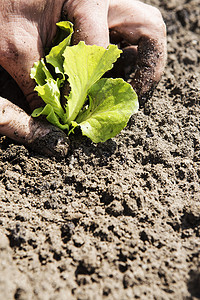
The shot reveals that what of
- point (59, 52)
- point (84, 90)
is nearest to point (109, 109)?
point (84, 90)

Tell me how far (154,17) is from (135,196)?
143cm

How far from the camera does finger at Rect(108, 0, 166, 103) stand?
2164 mm

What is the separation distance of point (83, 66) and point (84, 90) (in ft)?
0.55

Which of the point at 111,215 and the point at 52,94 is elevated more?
the point at 52,94

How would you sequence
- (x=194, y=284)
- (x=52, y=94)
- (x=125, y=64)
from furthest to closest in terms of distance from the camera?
(x=125, y=64)
(x=52, y=94)
(x=194, y=284)

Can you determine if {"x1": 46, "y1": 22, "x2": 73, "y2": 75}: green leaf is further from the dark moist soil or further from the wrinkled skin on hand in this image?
the dark moist soil

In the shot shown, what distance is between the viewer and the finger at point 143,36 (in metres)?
2.16

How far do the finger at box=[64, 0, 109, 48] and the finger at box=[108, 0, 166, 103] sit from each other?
231mm

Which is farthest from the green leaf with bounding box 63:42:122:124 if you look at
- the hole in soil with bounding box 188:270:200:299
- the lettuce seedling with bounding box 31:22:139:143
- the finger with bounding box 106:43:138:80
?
the hole in soil with bounding box 188:270:200:299

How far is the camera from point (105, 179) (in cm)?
187

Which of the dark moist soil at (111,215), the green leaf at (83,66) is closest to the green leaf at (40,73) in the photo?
the green leaf at (83,66)

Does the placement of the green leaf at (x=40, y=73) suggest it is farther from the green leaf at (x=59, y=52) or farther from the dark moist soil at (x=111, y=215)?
the dark moist soil at (x=111, y=215)

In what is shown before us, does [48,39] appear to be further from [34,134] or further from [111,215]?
[111,215]

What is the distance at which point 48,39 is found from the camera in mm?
2121
